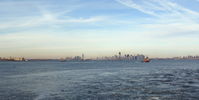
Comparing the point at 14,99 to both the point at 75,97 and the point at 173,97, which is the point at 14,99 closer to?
the point at 75,97

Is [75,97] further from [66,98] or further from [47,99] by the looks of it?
[47,99]

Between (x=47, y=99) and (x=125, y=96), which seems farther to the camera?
(x=125, y=96)

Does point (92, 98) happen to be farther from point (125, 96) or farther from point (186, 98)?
point (186, 98)

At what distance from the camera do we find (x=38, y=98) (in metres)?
36.2

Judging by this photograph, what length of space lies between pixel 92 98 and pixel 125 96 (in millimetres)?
4574

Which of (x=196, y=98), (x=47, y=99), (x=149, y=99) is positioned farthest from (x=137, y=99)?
(x=47, y=99)

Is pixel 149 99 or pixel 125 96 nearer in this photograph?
pixel 149 99

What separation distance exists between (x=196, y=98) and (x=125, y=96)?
889cm

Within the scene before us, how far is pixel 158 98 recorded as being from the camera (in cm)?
3550

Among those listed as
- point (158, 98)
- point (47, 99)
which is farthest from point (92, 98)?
point (158, 98)

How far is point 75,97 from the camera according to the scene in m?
37.3

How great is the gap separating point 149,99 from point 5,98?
17.9 meters

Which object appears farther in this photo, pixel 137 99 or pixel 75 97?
pixel 75 97

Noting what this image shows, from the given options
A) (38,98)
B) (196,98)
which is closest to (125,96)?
(196,98)
